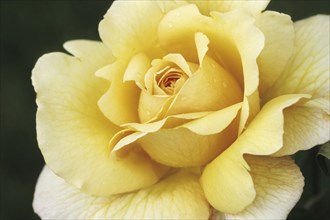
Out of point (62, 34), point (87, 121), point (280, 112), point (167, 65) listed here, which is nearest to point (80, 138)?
point (87, 121)

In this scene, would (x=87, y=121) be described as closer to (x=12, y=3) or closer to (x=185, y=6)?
(x=185, y=6)

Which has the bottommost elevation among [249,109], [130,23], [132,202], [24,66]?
[24,66]

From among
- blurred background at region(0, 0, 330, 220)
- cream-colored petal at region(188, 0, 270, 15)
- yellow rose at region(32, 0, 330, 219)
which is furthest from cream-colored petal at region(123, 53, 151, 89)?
blurred background at region(0, 0, 330, 220)

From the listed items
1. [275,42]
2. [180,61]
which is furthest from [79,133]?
[275,42]

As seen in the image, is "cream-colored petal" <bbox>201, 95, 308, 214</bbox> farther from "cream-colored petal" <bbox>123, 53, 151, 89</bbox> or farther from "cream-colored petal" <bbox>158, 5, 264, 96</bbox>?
"cream-colored petal" <bbox>123, 53, 151, 89</bbox>

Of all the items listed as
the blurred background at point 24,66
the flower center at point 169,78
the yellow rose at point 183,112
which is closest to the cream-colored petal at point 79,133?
the yellow rose at point 183,112

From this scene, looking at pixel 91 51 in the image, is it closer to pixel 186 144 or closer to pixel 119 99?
pixel 119 99
